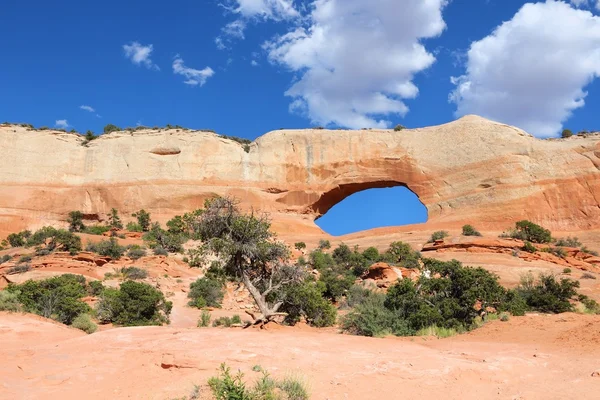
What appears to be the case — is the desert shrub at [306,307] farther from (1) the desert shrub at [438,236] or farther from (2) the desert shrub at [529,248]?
(1) the desert shrub at [438,236]

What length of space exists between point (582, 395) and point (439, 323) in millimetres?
6571

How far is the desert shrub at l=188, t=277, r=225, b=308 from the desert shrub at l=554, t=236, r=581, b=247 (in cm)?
2361

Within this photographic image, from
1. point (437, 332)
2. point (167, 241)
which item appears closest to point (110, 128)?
point (167, 241)

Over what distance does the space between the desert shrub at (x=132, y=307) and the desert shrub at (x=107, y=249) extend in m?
11.6

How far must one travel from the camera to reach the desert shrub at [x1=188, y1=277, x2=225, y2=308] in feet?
71.8

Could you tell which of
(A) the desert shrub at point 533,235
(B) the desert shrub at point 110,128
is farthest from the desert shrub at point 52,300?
(B) the desert shrub at point 110,128

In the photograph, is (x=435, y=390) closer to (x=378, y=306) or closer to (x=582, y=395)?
(x=582, y=395)

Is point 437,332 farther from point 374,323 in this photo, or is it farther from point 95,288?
point 95,288

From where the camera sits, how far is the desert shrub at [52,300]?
50.6 feet

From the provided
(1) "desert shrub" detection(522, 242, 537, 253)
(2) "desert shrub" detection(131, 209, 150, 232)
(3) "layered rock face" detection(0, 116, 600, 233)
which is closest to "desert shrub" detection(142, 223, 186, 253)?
(2) "desert shrub" detection(131, 209, 150, 232)

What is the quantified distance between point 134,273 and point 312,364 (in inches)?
791

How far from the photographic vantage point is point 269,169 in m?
50.2

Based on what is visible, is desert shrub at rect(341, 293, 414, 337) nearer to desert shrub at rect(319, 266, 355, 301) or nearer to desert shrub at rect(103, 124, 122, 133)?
desert shrub at rect(319, 266, 355, 301)

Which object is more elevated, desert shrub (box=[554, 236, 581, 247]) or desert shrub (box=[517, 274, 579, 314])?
desert shrub (box=[554, 236, 581, 247])
